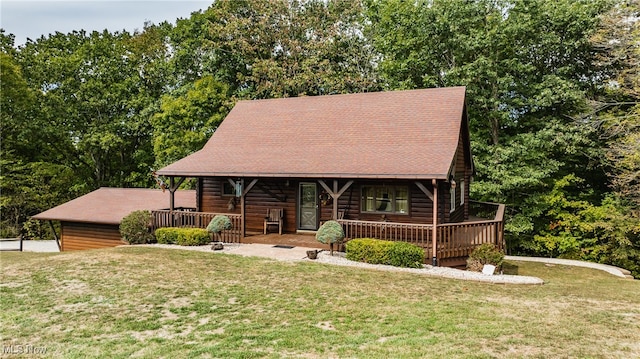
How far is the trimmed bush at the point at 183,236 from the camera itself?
15.0m

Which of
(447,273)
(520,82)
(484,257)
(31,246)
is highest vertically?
(520,82)

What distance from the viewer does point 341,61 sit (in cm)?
2964

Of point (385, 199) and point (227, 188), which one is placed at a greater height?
point (227, 188)

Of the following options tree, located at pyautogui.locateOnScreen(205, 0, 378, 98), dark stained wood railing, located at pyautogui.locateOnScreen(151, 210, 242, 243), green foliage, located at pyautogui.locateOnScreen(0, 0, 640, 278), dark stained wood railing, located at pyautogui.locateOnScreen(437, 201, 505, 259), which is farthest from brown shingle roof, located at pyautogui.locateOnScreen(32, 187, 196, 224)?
dark stained wood railing, located at pyautogui.locateOnScreen(437, 201, 505, 259)

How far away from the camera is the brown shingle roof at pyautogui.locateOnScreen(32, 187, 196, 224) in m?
19.5

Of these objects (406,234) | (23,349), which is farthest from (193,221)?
(23,349)

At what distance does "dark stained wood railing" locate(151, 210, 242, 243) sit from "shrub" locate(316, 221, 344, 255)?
145 inches

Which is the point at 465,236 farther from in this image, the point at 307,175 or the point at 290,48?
the point at 290,48

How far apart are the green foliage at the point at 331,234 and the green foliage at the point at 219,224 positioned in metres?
3.65

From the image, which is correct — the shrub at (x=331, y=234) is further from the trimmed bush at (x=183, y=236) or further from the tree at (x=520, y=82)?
the tree at (x=520, y=82)

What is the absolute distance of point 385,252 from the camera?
40.7 ft

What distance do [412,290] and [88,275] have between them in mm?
7865

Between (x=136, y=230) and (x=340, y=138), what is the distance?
8393 mm

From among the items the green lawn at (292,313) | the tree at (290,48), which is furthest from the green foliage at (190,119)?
the green lawn at (292,313)
